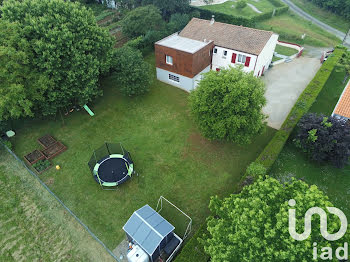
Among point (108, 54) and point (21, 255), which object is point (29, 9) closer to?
point (108, 54)

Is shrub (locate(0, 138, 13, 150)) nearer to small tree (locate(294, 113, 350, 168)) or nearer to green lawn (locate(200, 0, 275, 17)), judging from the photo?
small tree (locate(294, 113, 350, 168))

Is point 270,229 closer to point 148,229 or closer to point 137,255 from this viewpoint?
point 148,229

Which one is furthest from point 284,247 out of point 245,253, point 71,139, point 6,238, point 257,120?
point 71,139

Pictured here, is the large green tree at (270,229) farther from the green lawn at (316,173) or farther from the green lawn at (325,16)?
the green lawn at (325,16)

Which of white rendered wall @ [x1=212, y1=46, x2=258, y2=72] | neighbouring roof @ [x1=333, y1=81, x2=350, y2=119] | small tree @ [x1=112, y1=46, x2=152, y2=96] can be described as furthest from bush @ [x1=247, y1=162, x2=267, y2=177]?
small tree @ [x1=112, y1=46, x2=152, y2=96]

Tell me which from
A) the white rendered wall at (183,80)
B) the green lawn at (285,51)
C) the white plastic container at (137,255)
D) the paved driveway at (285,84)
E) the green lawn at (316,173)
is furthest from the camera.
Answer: the green lawn at (285,51)

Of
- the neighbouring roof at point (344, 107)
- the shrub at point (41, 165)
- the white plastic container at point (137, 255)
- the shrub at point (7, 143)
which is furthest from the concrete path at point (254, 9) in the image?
the white plastic container at point (137, 255)
